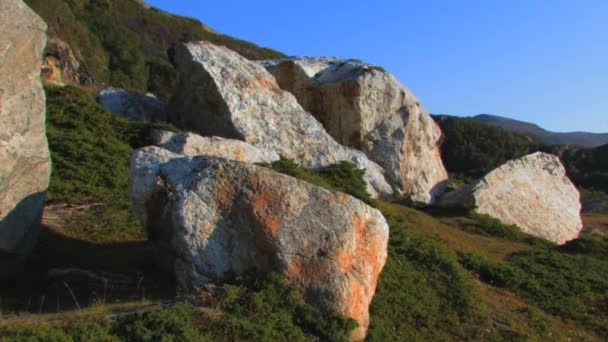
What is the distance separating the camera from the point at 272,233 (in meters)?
8.46

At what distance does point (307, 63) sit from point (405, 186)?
610 cm

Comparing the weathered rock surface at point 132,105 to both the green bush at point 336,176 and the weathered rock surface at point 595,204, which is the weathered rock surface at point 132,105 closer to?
the green bush at point 336,176

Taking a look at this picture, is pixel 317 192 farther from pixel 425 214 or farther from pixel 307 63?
pixel 307 63

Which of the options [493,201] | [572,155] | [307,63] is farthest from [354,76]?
[572,155]

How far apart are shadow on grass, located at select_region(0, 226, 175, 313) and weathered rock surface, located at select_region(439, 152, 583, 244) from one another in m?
12.9

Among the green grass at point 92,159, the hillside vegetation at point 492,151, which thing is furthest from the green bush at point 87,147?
the hillside vegetation at point 492,151

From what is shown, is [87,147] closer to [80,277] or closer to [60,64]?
[80,277]

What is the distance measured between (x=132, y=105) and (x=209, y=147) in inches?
283

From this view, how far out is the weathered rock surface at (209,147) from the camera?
14.5 meters

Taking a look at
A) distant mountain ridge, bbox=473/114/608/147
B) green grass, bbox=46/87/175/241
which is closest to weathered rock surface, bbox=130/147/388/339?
green grass, bbox=46/87/175/241

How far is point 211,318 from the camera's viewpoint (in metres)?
7.56

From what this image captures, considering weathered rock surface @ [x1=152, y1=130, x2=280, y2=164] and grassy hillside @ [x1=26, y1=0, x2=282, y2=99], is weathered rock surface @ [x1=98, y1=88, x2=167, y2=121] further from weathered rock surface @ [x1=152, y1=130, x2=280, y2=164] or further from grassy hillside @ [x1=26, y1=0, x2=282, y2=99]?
grassy hillside @ [x1=26, y1=0, x2=282, y2=99]

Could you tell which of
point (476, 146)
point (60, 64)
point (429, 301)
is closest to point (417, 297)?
point (429, 301)

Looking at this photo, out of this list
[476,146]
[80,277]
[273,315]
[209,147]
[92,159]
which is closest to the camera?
[273,315]
